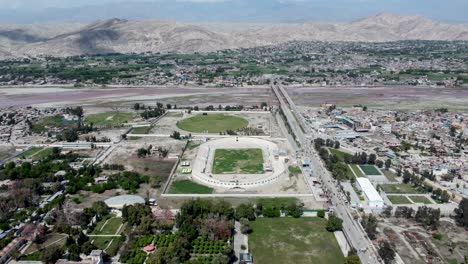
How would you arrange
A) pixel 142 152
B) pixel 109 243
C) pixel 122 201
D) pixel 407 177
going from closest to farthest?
pixel 109 243 < pixel 122 201 < pixel 407 177 < pixel 142 152

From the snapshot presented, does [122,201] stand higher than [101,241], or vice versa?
[122,201]

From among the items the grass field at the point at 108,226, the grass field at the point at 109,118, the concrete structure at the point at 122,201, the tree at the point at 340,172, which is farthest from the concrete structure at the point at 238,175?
the grass field at the point at 109,118

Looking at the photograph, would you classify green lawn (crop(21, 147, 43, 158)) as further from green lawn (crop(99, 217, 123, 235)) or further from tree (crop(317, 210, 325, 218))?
tree (crop(317, 210, 325, 218))

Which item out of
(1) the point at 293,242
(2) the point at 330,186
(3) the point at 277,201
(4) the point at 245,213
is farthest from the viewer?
(2) the point at 330,186

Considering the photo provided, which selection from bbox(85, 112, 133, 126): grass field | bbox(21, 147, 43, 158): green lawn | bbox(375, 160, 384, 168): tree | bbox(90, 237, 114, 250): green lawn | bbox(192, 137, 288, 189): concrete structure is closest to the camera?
bbox(90, 237, 114, 250): green lawn

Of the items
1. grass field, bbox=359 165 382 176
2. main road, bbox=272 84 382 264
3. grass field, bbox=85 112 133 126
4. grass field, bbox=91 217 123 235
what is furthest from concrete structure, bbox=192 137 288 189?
grass field, bbox=85 112 133 126

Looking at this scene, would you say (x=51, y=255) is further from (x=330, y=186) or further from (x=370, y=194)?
(x=370, y=194)

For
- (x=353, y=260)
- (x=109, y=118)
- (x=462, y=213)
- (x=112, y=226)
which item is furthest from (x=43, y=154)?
(x=462, y=213)

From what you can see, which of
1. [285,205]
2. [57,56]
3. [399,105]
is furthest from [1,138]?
[57,56]
